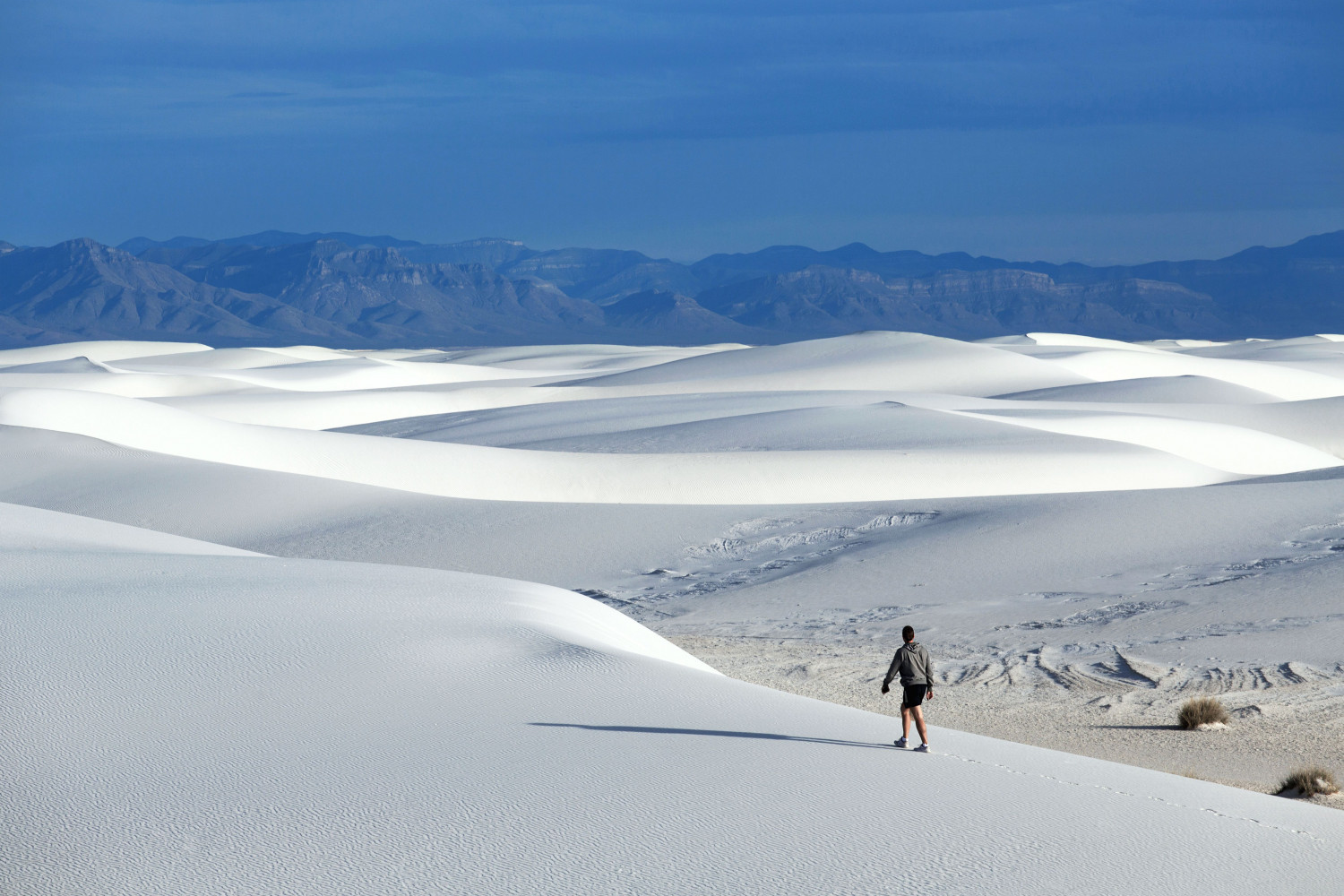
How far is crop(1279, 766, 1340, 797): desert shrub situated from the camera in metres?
8.66

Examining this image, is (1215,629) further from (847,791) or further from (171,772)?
(171,772)

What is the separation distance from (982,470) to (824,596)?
12618mm

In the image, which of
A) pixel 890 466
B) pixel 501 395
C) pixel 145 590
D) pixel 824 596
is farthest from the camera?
pixel 501 395

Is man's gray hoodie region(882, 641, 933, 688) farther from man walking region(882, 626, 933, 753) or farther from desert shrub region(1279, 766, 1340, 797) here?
desert shrub region(1279, 766, 1340, 797)

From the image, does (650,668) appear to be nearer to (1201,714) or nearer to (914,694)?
(914,694)

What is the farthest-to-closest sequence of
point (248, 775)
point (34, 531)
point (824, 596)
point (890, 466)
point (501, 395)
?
point (501, 395), point (890, 466), point (824, 596), point (34, 531), point (248, 775)

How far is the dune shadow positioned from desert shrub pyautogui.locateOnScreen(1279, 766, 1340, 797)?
309 centimetres

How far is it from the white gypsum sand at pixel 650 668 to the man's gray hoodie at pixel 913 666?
447 mm

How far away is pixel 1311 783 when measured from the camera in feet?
28.6

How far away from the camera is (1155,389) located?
52750 millimetres

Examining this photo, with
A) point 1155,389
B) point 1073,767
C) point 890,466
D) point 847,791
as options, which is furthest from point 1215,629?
point 1155,389

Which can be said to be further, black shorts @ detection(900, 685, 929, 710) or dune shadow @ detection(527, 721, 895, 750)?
dune shadow @ detection(527, 721, 895, 750)

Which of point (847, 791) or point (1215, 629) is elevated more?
point (847, 791)

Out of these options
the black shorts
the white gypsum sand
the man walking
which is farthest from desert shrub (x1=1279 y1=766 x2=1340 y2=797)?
the black shorts
